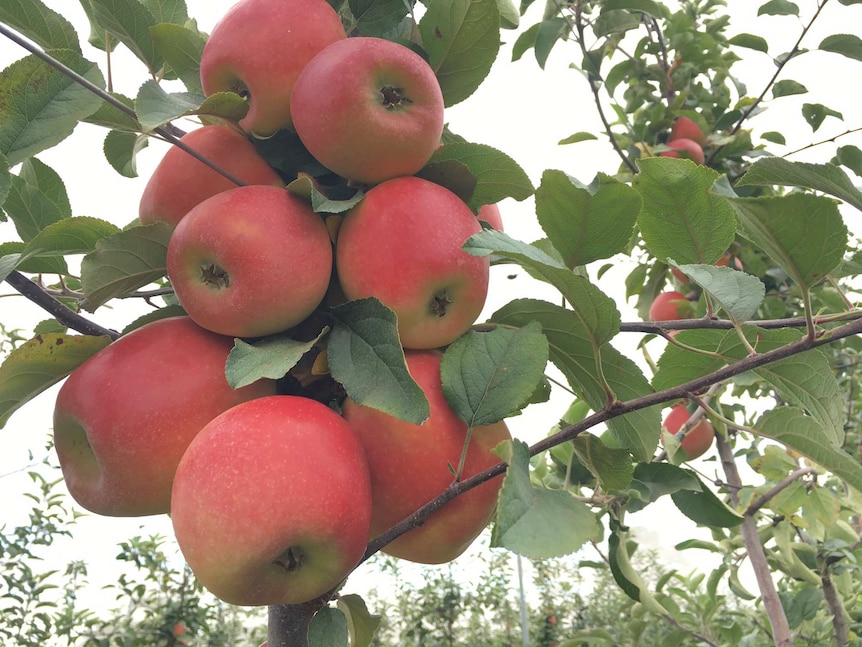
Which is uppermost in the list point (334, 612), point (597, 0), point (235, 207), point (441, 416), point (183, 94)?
point (597, 0)

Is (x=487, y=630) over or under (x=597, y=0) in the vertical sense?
under

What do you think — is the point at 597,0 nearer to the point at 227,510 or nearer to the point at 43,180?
the point at 43,180

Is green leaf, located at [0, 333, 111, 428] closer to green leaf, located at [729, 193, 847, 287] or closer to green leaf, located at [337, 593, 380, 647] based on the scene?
green leaf, located at [337, 593, 380, 647]

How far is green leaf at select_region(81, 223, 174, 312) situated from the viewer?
1.55 ft

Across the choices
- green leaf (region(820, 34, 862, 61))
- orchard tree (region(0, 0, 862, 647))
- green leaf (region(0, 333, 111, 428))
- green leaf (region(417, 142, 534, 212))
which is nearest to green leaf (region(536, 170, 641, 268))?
orchard tree (region(0, 0, 862, 647))

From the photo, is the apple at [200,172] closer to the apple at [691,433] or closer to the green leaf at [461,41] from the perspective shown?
the green leaf at [461,41]

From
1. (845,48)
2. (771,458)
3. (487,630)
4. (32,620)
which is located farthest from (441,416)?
(487,630)

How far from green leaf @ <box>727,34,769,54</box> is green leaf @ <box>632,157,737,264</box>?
4.26 feet

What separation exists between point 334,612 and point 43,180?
455mm

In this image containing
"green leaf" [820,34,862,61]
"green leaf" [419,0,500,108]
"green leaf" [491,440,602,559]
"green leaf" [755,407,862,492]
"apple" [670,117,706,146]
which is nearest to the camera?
"green leaf" [491,440,602,559]

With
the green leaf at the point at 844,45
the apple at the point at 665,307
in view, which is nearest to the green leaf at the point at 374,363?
the apple at the point at 665,307

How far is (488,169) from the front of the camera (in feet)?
1.72

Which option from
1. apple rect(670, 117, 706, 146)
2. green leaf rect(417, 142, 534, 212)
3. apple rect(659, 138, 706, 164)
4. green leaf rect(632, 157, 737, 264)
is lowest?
green leaf rect(632, 157, 737, 264)

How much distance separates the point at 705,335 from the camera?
0.52 metres
